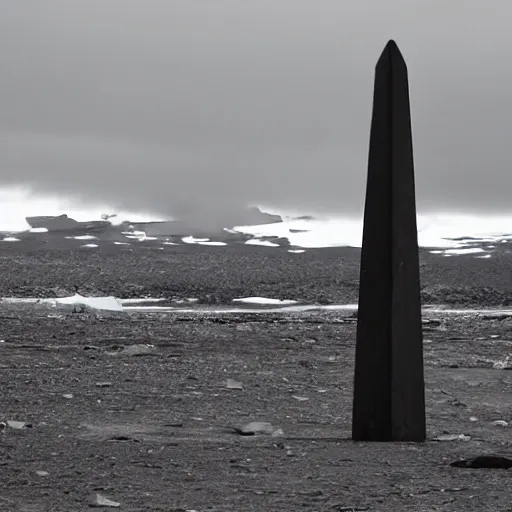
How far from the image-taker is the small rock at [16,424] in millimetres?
7164

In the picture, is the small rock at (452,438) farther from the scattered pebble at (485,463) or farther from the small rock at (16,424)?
the small rock at (16,424)

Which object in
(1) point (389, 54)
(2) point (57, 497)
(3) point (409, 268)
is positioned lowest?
(2) point (57, 497)

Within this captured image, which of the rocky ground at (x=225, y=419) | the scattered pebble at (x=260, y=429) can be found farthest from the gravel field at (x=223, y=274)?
the scattered pebble at (x=260, y=429)

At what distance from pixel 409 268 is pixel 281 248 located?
182 ft

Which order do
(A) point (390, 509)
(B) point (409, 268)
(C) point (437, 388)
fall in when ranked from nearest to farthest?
1. (A) point (390, 509)
2. (B) point (409, 268)
3. (C) point (437, 388)

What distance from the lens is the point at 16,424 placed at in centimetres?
726

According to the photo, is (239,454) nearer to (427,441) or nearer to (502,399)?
(427,441)

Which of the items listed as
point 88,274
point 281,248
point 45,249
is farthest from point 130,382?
point 281,248

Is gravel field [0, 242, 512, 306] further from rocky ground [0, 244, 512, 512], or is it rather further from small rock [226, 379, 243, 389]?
small rock [226, 379, 243, 389]

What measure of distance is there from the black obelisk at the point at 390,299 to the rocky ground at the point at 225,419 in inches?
10.0

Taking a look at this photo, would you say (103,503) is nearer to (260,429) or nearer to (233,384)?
(260,429)

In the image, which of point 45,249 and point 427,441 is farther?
point 45,249

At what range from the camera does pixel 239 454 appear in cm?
620

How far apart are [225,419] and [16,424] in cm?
164
